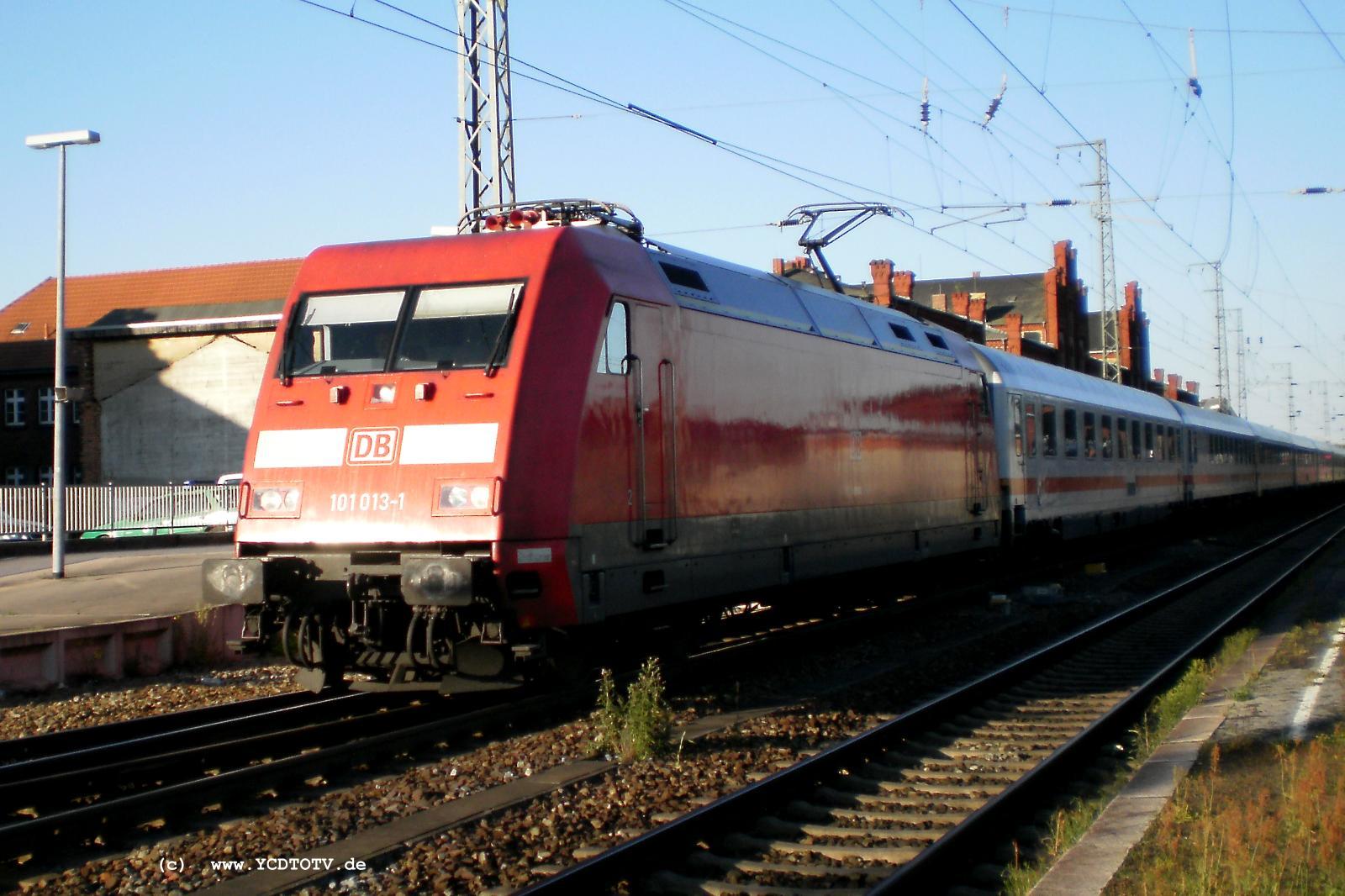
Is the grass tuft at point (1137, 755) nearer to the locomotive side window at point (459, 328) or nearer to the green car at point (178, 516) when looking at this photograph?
the locomotive side window at point (459, 328)

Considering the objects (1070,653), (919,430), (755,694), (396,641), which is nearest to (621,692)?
(755,694)

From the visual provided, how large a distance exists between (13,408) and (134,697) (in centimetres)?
4443

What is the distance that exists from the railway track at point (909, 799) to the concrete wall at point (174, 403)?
35903 mm

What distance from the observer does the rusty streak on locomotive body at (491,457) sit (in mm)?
8344

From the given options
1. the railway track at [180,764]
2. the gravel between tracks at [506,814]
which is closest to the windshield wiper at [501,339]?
the railway track at [180,764]

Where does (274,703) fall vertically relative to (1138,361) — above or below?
below

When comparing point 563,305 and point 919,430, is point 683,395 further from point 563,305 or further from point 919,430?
point 919,430

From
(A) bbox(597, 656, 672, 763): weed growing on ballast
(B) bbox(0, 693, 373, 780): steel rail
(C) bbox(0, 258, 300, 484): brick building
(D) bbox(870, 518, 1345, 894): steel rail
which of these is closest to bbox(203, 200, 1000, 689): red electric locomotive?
(B) bbox(0, 693, 373, 780): steel rail

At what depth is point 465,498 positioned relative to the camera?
828 centimetres

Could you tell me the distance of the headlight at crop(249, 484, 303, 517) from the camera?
8.92m

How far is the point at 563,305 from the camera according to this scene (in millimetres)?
8734

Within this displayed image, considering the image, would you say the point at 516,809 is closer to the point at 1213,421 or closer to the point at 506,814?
the point at 506,814

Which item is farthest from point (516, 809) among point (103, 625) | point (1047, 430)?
point (1047, 430)

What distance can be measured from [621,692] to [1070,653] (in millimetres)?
5398
